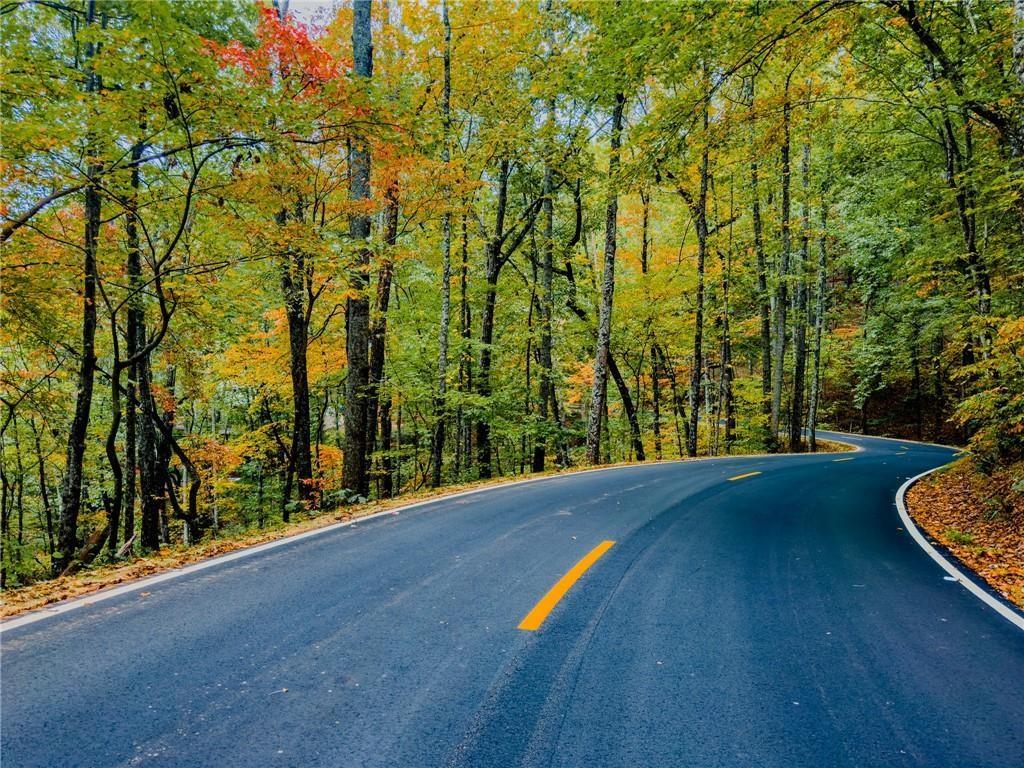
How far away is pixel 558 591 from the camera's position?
4.23m

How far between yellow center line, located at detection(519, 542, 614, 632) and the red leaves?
7.78 meters

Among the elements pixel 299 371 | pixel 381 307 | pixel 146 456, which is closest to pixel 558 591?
pixel 299 371

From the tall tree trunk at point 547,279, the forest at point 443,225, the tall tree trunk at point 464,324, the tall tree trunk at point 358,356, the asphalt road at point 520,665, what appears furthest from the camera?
the tall tree trunk at point 464,324

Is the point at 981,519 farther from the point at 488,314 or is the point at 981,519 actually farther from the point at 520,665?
the point at 488,314

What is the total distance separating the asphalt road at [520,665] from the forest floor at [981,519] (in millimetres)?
783

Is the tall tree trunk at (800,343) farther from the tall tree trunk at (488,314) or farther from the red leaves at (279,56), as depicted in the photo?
the red leaves at (279,56)

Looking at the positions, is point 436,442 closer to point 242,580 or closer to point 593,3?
point 242,580

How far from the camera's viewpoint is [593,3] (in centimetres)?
1091

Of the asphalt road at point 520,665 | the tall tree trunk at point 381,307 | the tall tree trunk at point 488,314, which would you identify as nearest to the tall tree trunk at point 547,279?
the tall tree trunk at point 488,314

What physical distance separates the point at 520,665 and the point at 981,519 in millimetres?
8804

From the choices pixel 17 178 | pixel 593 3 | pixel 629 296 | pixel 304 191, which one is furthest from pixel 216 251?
pixel 629 296

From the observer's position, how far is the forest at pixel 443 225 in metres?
6.46

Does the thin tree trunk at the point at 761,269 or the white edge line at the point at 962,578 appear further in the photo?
the thin tree trunk at the point at 761,269

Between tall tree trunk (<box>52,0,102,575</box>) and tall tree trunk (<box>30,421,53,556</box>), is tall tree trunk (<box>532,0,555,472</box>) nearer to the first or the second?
tall tree trunk (<box>52,0,102,575</box>)
